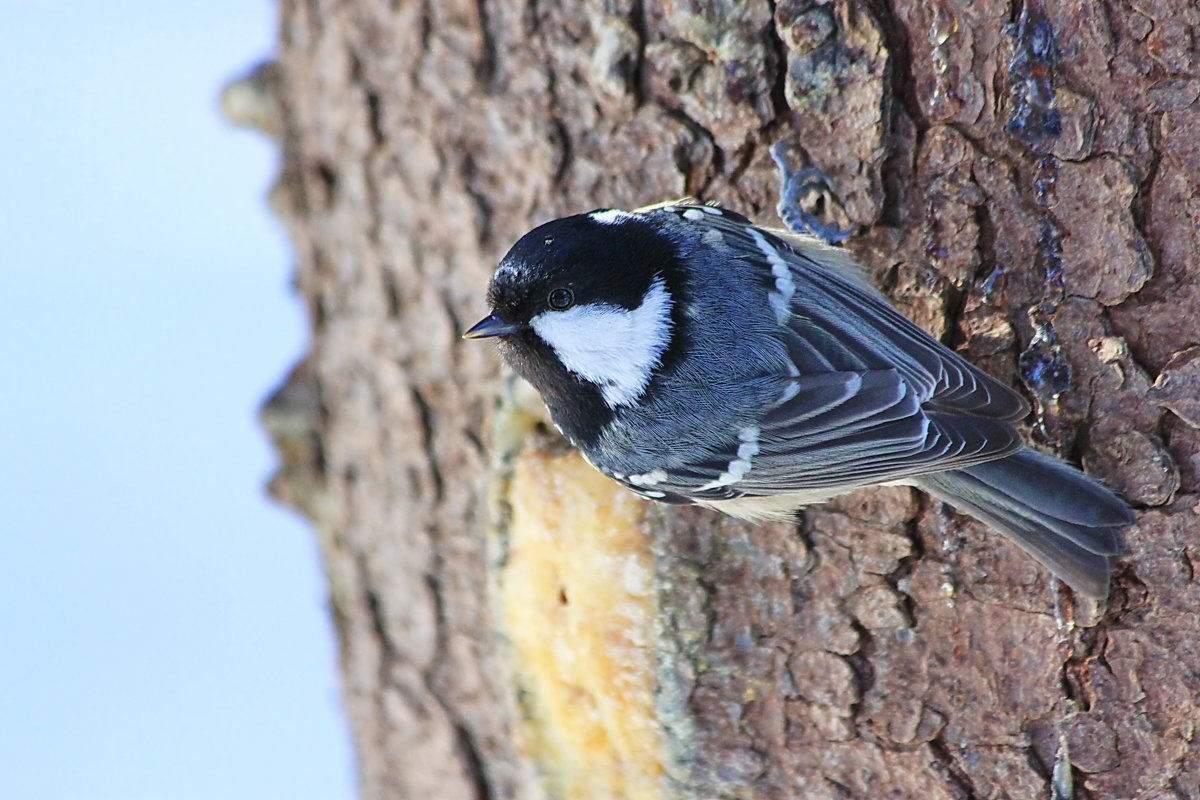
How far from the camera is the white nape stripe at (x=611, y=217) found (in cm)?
152

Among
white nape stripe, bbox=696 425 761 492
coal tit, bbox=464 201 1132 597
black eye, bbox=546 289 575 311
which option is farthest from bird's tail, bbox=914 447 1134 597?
black eye, bbox=546 289 575 311

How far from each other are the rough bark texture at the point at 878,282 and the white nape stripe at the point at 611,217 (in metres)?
0.15

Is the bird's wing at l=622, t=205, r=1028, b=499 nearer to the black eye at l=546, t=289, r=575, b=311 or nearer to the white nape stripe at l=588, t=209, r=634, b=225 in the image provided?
the white nape stripe at l=588, t=209, r=634, b=225

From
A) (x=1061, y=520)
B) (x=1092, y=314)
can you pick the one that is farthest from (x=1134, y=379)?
(x=1061, y=520)

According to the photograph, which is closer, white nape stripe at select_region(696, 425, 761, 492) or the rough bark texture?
the rough bark texture

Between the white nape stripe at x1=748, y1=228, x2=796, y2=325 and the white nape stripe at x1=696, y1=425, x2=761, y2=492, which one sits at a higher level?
the white nape stripe at x1=748, y1=228, x2=796, y2=325

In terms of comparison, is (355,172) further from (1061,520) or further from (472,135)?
(1061,520)

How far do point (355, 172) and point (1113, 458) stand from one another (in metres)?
1.37

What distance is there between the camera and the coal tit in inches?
53.8

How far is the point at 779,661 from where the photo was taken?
158 centimetres

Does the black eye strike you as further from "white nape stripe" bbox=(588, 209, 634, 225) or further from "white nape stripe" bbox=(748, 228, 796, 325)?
"white nape stripe" bbox=(748, 228, 796, 325)

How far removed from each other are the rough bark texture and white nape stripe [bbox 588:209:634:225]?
15 cm

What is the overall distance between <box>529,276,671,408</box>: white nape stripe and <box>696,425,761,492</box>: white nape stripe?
15cm

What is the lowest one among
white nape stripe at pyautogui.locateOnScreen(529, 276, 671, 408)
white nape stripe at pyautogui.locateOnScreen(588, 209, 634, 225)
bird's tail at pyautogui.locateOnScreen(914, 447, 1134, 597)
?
Result: bird's tail at pyautogui.locateOnScreen(914, 447, 1134, 597)
